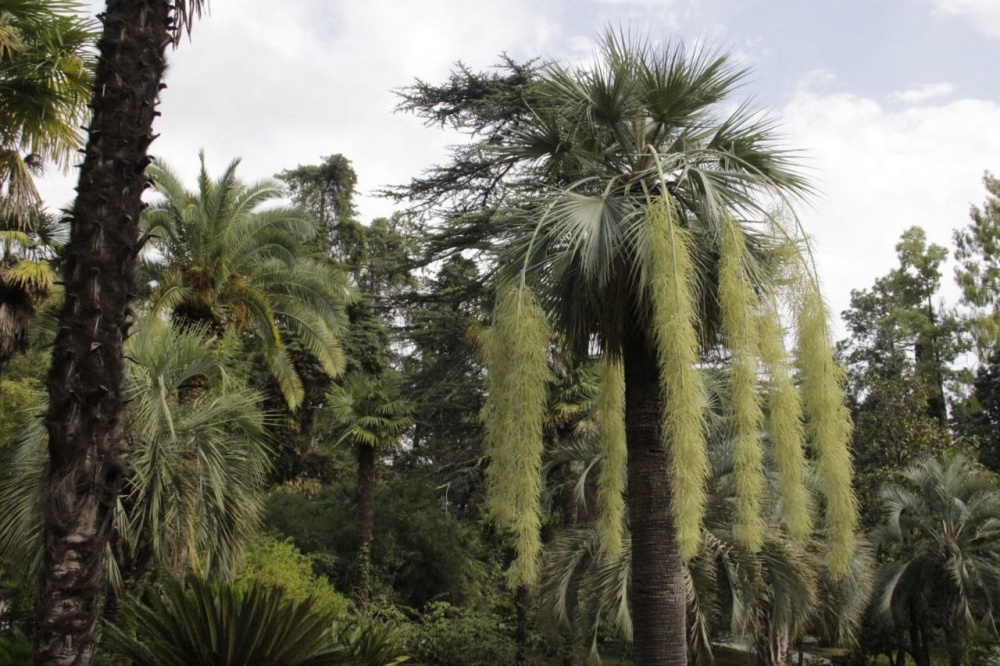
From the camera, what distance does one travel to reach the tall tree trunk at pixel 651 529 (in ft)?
22.4

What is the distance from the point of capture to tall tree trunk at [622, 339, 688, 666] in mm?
6812

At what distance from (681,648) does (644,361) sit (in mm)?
2304

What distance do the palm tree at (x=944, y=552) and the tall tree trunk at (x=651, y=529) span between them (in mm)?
15263

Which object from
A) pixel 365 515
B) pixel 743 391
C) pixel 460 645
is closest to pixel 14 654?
pixel 743 391

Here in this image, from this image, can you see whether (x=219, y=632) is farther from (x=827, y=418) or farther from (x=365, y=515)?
(x=365, y=515)

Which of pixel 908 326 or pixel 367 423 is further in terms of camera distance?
pixel 908 326

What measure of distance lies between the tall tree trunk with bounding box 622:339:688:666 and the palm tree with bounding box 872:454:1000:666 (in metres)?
15.3

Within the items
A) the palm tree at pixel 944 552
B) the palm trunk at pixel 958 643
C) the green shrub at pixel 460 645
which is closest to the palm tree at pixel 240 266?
the green shrub at pixel 460 645

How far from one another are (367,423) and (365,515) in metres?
2.43

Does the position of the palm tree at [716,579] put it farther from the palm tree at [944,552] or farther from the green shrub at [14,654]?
the green shrub at [14,654]

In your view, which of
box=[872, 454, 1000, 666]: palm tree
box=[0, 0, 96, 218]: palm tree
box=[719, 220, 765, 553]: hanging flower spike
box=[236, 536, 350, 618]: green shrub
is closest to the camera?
box=[719, 220, 765, 553]: hanging flower spike

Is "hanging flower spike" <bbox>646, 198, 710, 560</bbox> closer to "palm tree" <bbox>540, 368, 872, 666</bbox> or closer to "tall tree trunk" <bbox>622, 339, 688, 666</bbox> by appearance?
"tall tree trunk" <bbox>622, 339, 688, 666</bbox>

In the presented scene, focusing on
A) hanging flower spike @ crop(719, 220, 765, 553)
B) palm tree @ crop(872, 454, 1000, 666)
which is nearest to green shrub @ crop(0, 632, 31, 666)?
hanging flower spike @ crop(719, 220, 765, 553)

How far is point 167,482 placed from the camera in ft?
36.4
